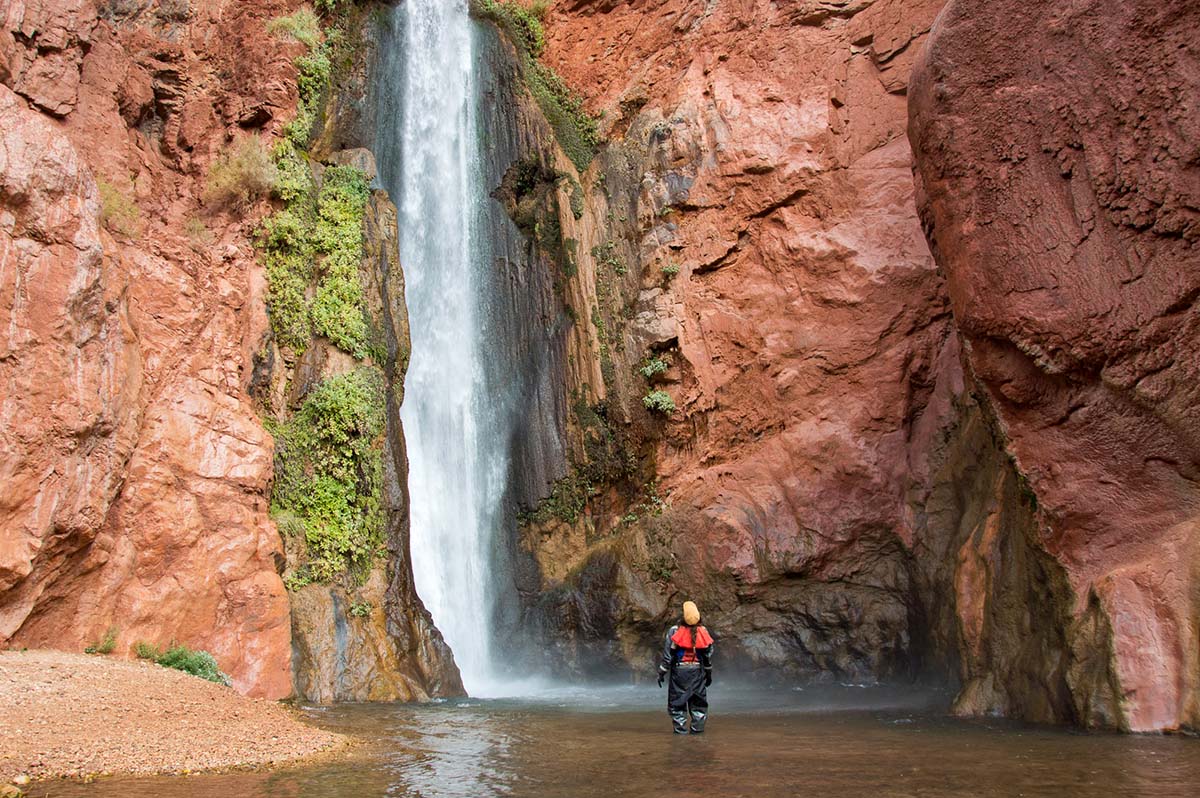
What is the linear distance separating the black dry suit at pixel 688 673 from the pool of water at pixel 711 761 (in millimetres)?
349

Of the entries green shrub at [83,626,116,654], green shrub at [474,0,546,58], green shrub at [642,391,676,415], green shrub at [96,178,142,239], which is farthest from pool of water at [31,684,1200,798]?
green shrub at [474,0,546,58]

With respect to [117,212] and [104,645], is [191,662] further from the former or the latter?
[117,212]

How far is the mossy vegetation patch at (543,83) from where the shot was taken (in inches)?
917

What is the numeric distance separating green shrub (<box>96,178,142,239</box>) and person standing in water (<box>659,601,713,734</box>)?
1196cm

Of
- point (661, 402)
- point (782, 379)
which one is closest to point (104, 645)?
point (661, 402)

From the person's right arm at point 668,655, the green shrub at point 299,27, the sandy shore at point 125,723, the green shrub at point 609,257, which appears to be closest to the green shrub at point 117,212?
the green shrub at point 299,27

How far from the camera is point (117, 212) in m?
16.4

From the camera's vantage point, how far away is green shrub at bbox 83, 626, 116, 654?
1341 centimetres

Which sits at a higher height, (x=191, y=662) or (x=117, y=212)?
(x=117, y=212)

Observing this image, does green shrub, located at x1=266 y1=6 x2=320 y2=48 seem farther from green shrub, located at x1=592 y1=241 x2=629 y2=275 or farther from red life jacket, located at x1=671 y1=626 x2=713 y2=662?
red life jacket, located at x1=671 y1=626 x2=713 y2=662

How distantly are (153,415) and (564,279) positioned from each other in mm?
9628

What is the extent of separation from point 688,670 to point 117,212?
496 inches

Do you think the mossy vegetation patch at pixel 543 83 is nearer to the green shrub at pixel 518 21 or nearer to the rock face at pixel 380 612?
the green shrub at pixel 518 21

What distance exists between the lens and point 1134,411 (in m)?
10.6
